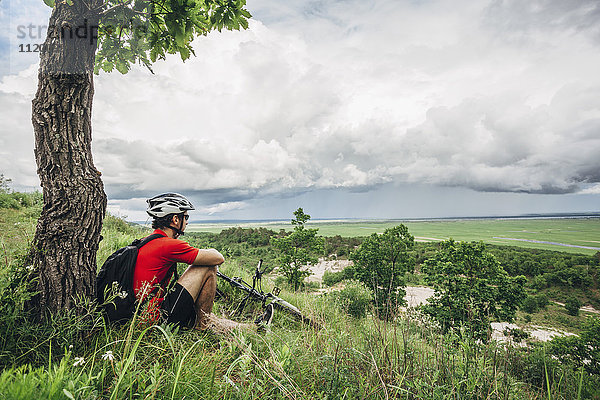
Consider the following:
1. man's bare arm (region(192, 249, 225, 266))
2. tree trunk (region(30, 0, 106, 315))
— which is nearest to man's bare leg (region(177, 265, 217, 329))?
man's bare arm (region(192, 249, 225, 266))

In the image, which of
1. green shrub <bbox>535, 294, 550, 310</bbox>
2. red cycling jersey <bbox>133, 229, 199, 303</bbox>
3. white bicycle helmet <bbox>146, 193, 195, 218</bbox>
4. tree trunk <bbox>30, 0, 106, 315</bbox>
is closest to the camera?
tree trunk <bbox>30, 0, 106, 315</bbox>

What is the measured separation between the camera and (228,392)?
2.13m

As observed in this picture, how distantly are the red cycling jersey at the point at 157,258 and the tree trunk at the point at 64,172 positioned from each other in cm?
47

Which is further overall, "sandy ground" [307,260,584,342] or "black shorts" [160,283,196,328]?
"sandy ground" [307,260,584,342]

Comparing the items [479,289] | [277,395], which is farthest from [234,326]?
[479,289]

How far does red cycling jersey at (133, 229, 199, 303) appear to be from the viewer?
3.36 m

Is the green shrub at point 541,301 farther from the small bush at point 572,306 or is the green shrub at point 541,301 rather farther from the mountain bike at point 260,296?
the mountain bike at point 260,296

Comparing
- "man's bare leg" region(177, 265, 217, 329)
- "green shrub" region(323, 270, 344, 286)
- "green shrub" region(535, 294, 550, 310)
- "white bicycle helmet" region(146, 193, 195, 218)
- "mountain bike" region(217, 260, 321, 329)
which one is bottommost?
"green shrub" region(535, 294, 550, 310)

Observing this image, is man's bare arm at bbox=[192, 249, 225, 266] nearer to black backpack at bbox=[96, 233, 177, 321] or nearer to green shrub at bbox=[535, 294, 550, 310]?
black backpack at bbox=[96, 233, 177, 321]

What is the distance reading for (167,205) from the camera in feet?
12.9

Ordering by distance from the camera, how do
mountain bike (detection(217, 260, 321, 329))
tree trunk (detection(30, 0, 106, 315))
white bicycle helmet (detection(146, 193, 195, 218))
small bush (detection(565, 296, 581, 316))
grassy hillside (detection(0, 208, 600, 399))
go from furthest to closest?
small bush (detection(565, 296, 581, 316))
mountain bike (detection(217, 260, 321, 329))
white bicycle helmet (detection(146, 193, 195, 218))
tree trunk (detection(30, 0, 106, 315))
grassy hillside (detection(0, 208, 600, 399))

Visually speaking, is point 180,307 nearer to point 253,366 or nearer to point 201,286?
point 201,286

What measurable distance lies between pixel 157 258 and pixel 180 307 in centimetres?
71

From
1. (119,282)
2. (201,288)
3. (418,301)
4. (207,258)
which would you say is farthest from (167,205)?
(418,301)
